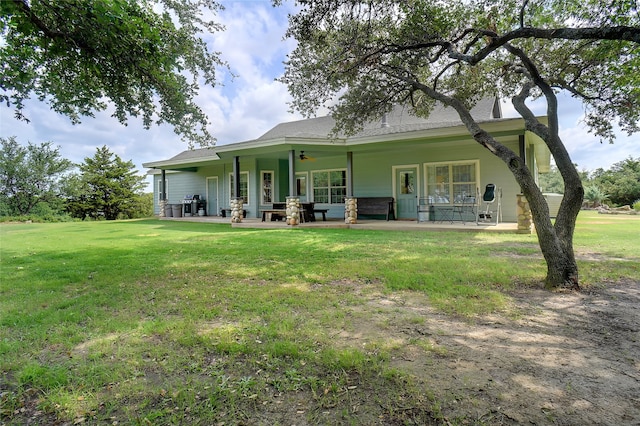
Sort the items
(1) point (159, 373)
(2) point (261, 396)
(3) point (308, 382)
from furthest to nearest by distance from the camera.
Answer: (1) point (159, 373) → (3) point (308, 382) → (2) point (261, 396)

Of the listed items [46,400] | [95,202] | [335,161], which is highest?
[335,161]

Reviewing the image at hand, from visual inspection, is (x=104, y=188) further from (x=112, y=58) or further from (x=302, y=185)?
(x=112, y=58)

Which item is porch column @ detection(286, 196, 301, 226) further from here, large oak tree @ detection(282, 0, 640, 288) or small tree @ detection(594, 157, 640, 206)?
small tree @ detection(594, 157, 640, 206)

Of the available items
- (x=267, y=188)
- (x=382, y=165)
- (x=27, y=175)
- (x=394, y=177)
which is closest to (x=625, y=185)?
(x=394, y=177)

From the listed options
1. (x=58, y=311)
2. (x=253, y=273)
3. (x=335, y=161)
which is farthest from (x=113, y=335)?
(x=335, y=161)

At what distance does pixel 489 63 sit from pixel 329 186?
8.05 metres

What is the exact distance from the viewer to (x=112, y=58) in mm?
4281

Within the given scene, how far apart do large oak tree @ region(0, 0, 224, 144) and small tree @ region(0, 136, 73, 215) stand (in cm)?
2172

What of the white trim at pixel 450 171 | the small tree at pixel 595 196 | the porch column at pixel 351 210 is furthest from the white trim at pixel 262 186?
the small tree at pixel 595 196

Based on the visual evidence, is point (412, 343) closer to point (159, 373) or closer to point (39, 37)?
point (159, 373)

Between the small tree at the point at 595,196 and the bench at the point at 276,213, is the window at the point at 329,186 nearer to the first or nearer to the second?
the bench at the point at 276,213

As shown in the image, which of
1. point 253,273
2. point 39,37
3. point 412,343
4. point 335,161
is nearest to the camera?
point 412,343

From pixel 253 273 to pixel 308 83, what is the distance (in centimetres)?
412

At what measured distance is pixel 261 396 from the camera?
1.89m
